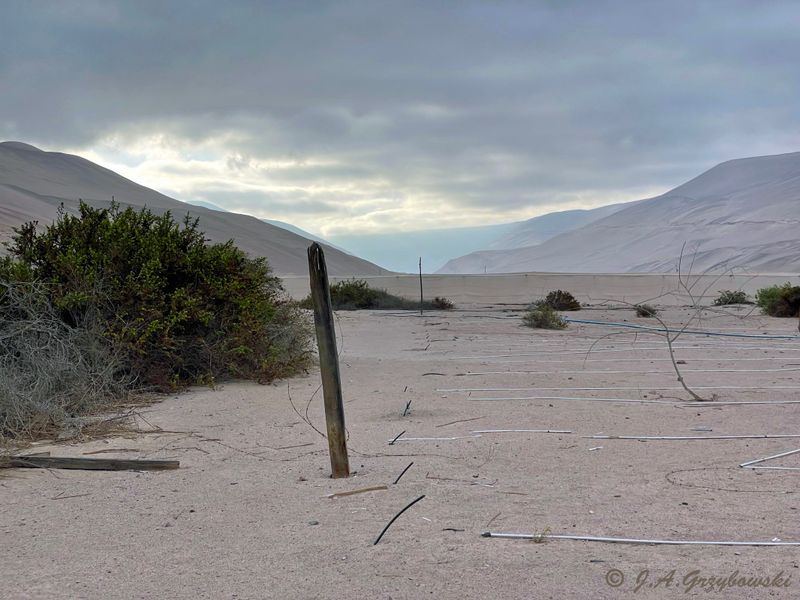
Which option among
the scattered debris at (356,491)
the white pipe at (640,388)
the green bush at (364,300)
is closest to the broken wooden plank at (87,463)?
the scattered debris at (356,491)

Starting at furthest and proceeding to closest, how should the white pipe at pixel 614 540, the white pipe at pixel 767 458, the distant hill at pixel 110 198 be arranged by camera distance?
1. the distant hill at pixel 110 198
2. the white pipe at pixel 767 458
3. the white pipe at pixel 614 540

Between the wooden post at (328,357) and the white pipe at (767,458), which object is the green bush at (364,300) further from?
the white pipe at (767,458)

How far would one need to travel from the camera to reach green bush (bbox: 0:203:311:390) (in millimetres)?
8453

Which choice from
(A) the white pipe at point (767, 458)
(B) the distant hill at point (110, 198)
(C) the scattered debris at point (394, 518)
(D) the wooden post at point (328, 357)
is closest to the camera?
(C) the scattered debris at point (394, 518)

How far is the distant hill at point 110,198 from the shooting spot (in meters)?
76.0

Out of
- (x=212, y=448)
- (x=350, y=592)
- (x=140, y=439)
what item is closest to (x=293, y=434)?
(x=212, y=448)

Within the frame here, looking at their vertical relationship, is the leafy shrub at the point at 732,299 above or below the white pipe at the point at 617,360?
above

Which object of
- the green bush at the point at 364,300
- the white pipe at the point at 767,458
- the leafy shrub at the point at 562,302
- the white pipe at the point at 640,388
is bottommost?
the white pipe at the point at 767,458

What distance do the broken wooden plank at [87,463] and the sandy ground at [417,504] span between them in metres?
0.08

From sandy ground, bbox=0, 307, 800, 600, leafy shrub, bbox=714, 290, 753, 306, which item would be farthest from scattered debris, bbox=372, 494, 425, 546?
leafy shrub, bbox=714, 290, 753, 306

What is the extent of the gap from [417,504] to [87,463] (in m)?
2.44

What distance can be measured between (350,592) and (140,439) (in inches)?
152

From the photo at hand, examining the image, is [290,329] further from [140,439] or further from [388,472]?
[388,472]

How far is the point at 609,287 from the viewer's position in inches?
1737
